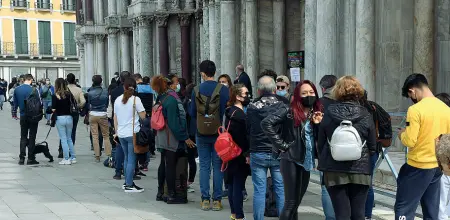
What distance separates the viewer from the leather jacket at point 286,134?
6906 mm

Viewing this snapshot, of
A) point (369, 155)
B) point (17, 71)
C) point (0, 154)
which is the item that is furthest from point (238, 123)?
point (17, 71)

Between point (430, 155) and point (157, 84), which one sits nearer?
point (430, 155)

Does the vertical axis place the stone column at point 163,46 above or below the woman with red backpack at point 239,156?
above

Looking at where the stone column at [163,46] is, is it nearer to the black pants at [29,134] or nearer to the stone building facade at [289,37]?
the stone building facade at [289,37]

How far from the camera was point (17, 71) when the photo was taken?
59531 millimetres

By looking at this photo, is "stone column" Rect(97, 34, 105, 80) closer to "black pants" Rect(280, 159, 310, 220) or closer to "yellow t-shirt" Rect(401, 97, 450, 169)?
"black pants" Rect(280, 159, 310, 220)

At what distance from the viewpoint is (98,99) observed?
13891 millimetres

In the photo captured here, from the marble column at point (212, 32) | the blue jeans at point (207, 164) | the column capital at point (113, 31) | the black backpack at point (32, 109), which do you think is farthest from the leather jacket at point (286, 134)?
the column capital at point (113, 31)

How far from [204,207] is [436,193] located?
137 inches

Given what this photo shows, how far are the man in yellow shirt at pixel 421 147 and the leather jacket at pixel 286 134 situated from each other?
99 centimetres

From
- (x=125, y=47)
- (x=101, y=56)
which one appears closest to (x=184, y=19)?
(x=125, y=47)

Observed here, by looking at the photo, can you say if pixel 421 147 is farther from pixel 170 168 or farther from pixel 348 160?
pixel 170 168

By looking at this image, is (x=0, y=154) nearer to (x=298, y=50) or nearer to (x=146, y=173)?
(x=146, y=173)

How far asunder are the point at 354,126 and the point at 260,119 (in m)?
1.61
